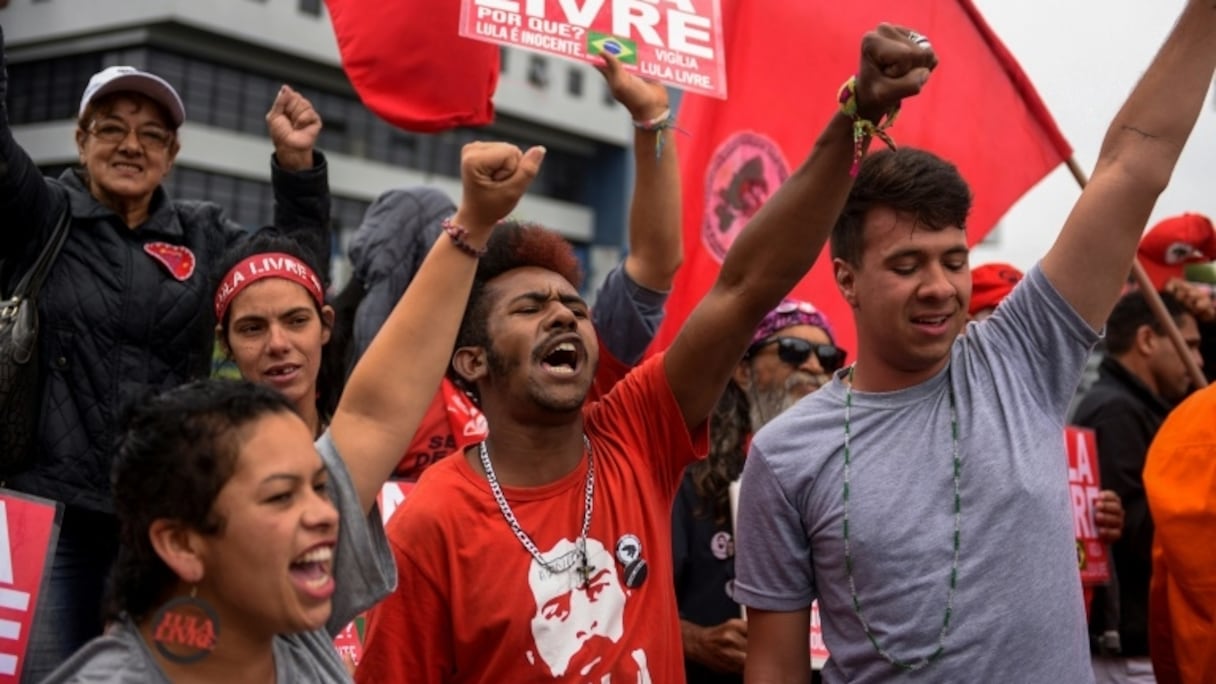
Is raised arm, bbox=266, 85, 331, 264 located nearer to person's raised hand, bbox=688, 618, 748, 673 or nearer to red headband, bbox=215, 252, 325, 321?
red headband, bbox=215, 252, 325, 321

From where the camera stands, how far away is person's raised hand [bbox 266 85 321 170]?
154 inches

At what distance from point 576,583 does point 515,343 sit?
21.9 inches

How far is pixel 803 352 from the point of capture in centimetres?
448

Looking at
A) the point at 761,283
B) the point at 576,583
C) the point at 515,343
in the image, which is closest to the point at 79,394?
the point at 515,343

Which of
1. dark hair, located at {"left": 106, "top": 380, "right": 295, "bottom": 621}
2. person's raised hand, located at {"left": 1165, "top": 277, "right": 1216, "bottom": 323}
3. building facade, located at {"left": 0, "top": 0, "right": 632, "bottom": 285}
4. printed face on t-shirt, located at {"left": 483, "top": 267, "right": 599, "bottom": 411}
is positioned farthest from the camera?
building facade, located at {"left": 0, "top": 0, "right": 632, "bottom": 285}

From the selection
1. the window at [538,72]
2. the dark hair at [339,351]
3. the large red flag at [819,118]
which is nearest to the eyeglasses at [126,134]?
the dark hair at [339,351]

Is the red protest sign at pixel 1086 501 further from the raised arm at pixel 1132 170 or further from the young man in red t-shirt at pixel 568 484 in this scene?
the young man in red t-shirt at pixel 568 484

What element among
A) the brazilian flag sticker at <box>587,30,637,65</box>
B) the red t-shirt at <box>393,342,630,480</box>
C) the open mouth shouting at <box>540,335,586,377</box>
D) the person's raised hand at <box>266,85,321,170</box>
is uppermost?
the brazilian flag sticker at <box>587,30,637,65</box>

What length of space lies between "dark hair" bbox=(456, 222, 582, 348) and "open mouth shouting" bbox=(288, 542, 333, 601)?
92 centimetres

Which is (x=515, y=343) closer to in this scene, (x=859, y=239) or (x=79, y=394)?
(x=859, y=239)

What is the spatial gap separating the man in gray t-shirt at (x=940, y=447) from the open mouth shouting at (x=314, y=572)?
3.16ft

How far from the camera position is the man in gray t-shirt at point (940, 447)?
8.43 feet

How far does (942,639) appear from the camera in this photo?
2.55 meters

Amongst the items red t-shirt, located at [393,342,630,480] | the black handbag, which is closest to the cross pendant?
A: red t-shirt, located at [393,342,630,480]
